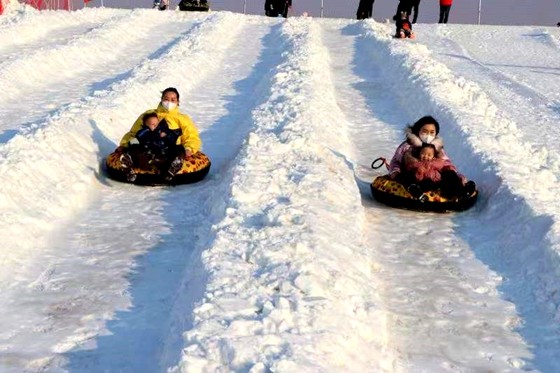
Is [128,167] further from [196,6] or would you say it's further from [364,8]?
[364,8]

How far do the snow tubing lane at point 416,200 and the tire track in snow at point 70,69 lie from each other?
14.8ft

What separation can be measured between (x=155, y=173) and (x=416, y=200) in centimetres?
279

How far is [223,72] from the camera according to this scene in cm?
1838

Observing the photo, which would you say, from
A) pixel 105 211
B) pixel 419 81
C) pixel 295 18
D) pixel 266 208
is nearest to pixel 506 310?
pixel 266 208

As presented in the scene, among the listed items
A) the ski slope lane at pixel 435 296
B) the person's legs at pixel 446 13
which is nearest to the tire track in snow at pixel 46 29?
the ski slope lane at pixel 435 296

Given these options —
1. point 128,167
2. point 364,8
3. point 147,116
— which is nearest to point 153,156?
point 128,167

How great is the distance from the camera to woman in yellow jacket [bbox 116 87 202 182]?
9250 mm

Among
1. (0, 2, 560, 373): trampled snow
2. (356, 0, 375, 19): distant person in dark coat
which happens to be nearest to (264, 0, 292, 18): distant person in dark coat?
(356, 0, 375, 19): distant person in dark coat

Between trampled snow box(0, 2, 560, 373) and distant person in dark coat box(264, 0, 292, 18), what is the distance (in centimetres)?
1819

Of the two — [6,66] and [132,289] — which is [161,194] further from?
[6,66]

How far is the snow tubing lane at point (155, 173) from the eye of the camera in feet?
30.6

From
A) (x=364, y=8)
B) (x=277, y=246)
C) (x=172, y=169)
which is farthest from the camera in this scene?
(x=364, y=8)

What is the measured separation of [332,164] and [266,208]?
2201 mm

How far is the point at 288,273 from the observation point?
227 inches
